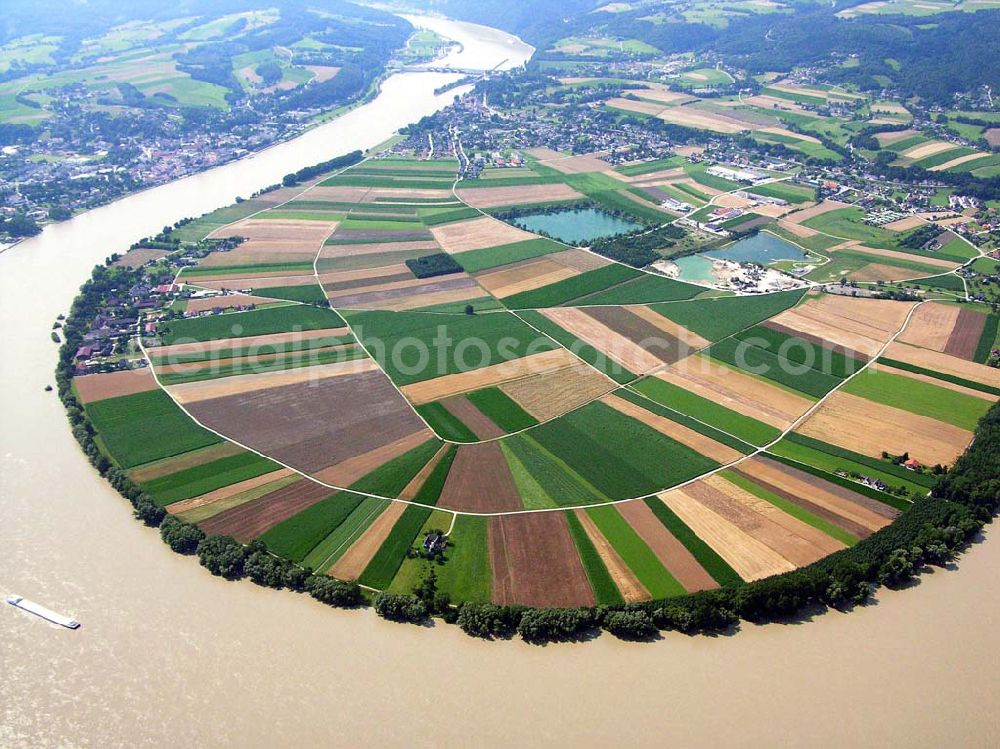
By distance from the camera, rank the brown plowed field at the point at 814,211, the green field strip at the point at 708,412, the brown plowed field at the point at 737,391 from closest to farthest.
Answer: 1. the green field strip at the point at 708,412
2. the brown plowed field at the point at 737,391
3. the brown plowed field at the point at 814,211

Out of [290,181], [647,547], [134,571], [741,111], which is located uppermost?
[741,111]

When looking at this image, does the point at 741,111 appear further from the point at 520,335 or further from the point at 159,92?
the point at 159,92

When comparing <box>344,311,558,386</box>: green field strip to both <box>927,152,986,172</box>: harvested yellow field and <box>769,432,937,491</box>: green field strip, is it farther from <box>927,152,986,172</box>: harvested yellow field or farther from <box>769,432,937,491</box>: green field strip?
<box>927,152,986,172</box>: harvested yellow field

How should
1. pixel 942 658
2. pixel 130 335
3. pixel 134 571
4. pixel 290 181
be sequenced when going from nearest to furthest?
pixel 942 658
pixel 134 571
pixel 130 335
pixel 290 181

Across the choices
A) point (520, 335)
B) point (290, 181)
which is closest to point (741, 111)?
point (290, 181)

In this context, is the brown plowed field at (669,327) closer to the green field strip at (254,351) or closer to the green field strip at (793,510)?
the green field strip at (793,510)

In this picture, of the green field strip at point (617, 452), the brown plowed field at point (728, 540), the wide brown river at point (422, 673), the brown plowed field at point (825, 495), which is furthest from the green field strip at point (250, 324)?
the brown plowed field at point (825, 495)

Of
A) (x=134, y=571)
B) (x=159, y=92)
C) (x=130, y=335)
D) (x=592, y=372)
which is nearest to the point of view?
(x=134, y=571)
